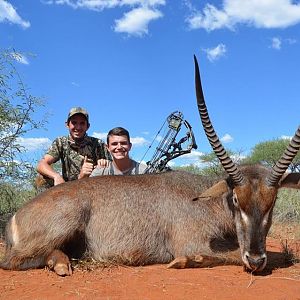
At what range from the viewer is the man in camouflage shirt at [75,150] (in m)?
8.88

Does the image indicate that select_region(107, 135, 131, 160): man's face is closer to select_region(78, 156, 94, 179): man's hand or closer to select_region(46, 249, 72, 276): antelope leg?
select_region(78, 156, 94, 179): man's hand

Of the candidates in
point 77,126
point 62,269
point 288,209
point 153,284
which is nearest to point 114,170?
point 77,126

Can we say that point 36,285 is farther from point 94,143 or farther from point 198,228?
point 94,143

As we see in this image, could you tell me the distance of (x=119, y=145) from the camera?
26.0ft

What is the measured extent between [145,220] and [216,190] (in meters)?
0.97

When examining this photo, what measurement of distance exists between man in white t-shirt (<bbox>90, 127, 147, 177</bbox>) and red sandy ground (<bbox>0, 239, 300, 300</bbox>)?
106 inches

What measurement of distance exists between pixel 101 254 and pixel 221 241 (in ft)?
4.92

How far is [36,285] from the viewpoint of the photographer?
4945 mm

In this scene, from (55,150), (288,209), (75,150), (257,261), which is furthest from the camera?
(288,209)

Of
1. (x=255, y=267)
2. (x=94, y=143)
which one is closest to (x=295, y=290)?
(x=255, y=267)

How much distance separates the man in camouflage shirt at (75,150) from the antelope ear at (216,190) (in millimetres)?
3301

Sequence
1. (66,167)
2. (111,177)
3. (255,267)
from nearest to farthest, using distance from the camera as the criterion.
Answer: (255,267) < (111,177) < (66,167)

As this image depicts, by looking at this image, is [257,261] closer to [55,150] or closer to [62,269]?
[62,269]

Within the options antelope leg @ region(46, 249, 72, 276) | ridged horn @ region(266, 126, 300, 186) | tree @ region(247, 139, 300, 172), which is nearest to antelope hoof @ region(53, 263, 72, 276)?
antelope leg @ region(46, 249, 72, 276)
